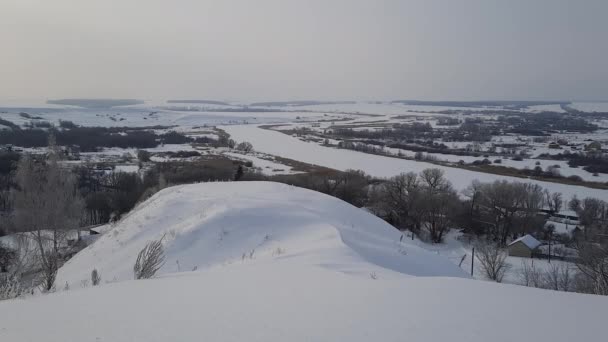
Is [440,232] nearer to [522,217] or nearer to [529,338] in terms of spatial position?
[522,217]

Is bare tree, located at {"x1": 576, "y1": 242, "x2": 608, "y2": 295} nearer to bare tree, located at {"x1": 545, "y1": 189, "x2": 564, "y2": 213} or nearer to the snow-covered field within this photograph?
bare tree, located at {"x1": 545, "y1": 189, "x2": 564, "y2": 213}

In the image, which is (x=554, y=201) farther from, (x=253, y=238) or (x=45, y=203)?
(x=45, y=203)

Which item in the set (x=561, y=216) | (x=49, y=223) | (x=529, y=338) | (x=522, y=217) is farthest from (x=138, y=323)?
(x=561, y=216)

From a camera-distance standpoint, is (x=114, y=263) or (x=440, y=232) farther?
(x=440, y=232)

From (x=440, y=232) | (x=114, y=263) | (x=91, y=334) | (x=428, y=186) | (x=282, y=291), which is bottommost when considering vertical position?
(x=440, y=232)

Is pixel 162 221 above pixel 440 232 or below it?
above

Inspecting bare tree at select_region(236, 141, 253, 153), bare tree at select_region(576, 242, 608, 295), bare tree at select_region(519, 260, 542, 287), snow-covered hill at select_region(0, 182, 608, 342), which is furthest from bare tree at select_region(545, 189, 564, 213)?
bare tree at select_region(236, 141, 253, 153)
